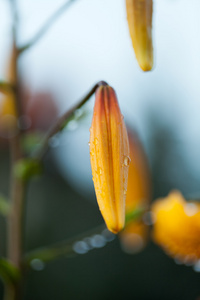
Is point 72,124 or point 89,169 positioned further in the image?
point 89,169

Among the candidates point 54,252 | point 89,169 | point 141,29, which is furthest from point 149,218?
point 89,169

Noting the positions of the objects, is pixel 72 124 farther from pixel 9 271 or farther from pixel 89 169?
pixel 89 169

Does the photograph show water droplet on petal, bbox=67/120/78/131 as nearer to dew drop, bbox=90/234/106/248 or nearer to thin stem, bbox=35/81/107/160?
thin stem, bbox=35/81/107/160

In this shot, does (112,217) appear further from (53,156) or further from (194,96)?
(53,156)

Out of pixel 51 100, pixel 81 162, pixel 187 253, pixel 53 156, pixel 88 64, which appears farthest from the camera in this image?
pixel 53 156

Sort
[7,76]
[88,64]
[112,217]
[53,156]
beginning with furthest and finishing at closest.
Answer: [53,156]
[88,64]
[7,76]
[112,217]

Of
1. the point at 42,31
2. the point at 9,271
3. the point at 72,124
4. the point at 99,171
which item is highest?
the point at 42,31

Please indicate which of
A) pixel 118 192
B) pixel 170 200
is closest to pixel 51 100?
pixel 170 200
